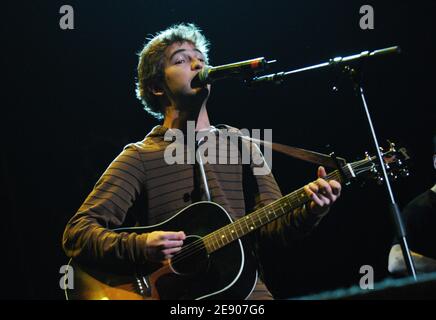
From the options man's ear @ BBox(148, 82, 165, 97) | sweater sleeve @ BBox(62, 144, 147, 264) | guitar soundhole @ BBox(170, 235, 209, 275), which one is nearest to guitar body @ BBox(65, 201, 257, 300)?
guitar soundhole @ BBox(170, 235, 209, 275)

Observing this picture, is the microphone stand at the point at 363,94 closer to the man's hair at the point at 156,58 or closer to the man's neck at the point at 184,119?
the man's neck at the point at 184,119

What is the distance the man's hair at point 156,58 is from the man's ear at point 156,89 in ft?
0.04

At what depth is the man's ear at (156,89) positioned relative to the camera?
3.44 m

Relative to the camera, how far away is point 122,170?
2.95 meters

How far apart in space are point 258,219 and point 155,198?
0.63 m

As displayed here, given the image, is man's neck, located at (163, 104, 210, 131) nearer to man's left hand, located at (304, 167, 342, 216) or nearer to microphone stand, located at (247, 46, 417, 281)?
microphone stand, located at (247, 46, 417, 281)

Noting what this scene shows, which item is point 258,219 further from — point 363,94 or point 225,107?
point 225,107

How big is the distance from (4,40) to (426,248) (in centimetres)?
410

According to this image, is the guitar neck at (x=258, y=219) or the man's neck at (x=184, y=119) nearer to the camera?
the guitar neck at (x=258, y=219)

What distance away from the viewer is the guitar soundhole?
2.69 metres

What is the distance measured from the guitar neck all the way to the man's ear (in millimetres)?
1179

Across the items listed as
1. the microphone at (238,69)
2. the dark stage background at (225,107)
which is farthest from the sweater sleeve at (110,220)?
the dark stage background at (225,107)
